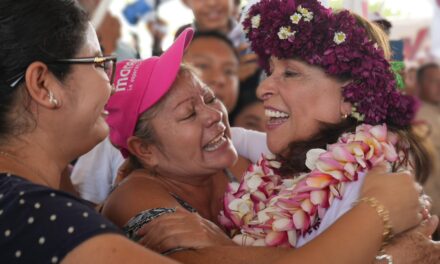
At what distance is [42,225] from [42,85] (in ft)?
1.51

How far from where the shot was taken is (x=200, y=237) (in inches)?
90.3

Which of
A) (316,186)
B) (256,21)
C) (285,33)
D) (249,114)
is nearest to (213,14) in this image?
(249,114)

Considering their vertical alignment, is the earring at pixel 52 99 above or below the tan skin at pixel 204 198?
above

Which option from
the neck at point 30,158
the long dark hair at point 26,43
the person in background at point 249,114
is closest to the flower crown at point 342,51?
the long dark hair at point 26,43

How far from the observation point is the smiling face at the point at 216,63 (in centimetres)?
451

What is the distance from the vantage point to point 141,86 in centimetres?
278

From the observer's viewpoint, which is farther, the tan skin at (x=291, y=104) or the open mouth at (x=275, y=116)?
the open mouth at (x=275, y=116)

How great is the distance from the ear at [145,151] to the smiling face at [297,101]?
0.52 meters

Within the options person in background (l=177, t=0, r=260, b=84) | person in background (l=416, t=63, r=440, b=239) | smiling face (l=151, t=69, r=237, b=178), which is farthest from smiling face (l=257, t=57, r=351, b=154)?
person in background (l=416, t=63, r=440, b=239)

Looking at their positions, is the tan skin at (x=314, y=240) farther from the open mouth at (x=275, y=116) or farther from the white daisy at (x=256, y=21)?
the white daisy at (x=256, y=21)

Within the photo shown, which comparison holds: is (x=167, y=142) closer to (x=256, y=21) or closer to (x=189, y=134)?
(x=189, y=134)

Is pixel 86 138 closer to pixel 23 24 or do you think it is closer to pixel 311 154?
pixel 23 24

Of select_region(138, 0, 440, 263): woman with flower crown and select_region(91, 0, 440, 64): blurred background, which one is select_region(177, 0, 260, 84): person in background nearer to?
select_region(91, 0, 440, 64): blurred background

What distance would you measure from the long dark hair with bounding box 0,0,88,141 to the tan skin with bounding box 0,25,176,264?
26 millimetres
